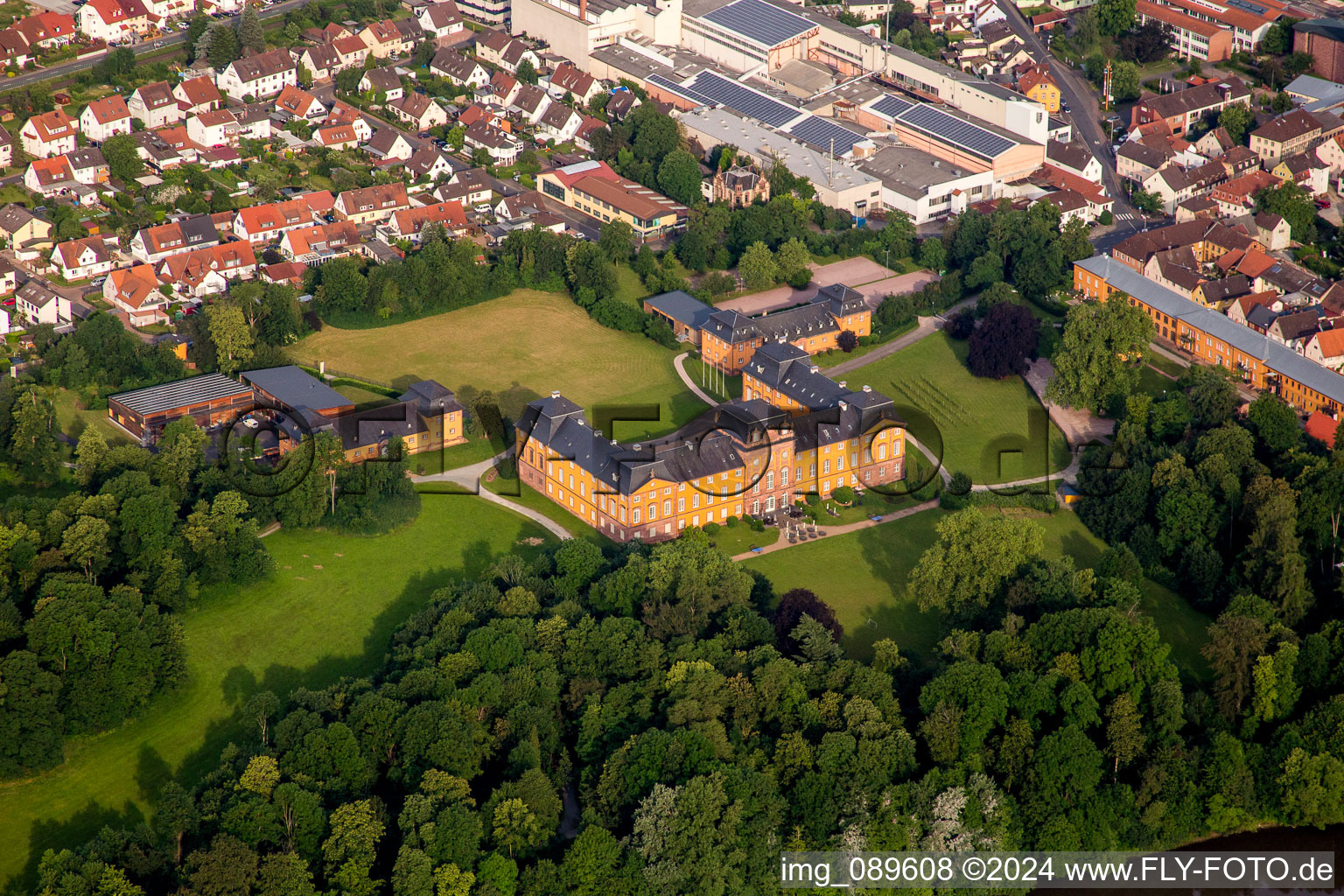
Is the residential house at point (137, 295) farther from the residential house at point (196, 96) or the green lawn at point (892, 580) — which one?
the green lawn at point (892, 580)

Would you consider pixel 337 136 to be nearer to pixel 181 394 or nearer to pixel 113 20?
pixel 113 20

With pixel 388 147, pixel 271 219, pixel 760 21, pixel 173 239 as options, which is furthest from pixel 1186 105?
pixel 173 239

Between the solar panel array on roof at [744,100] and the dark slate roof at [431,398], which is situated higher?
the solar panel array on roof at [744,100]

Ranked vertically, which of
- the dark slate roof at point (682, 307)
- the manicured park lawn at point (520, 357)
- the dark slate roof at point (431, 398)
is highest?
the dark slate roof at point (431, 398)

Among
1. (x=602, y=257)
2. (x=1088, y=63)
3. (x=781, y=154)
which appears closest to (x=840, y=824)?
(x=602, y=257)

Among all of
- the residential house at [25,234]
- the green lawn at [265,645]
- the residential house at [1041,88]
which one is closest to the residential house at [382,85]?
the residential house at [25,234]

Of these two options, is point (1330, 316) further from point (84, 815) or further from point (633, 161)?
point (84, 815)

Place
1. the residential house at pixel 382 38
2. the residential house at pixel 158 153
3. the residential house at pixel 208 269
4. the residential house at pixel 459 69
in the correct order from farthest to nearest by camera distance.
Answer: the residential house at pixel 382 38 → the residential house at pixel 459 69 → the residential house at pixel 158 153 → the residential house at pixel 208 269
